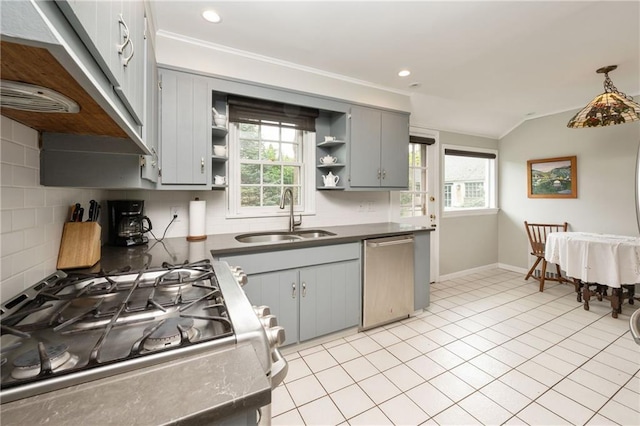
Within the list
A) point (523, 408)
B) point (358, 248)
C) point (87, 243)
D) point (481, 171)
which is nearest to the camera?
point (87, 243)

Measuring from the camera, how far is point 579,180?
389cm

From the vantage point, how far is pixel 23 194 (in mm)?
1015

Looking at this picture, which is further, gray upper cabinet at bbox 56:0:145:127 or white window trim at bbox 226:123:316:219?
white window trim at bbox 226:123:316:219

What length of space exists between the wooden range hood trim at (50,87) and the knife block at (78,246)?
1.59 ft

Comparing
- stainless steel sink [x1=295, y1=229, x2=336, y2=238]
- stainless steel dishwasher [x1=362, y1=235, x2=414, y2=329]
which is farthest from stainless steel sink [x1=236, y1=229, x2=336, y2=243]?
stainless steel dishwasher [x1=362, y1=235, x2=414, y2=329]

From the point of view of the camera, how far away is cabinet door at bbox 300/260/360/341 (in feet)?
7.45

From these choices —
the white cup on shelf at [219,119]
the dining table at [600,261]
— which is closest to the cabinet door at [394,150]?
the white cup on shelf at [219,119]

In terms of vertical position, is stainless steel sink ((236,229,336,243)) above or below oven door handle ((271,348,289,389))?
above

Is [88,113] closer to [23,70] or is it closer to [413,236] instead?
[23,70]

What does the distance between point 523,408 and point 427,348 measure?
0.75m

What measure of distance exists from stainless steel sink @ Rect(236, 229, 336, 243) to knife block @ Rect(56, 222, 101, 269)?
3.70ft

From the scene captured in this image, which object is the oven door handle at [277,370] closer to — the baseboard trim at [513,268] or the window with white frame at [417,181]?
the window with white frame at [417,181]

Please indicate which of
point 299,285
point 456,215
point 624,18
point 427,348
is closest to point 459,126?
point 456,215

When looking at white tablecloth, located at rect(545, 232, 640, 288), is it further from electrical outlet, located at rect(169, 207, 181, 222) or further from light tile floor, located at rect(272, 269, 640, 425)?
electrical outlet, located at rect(169, 207, 181, 222)
